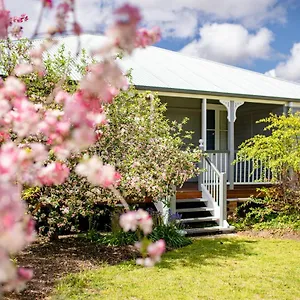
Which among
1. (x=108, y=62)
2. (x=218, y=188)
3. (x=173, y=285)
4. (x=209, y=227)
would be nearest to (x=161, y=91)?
(x=218, y=188)

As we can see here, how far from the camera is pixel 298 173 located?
34.3 ft

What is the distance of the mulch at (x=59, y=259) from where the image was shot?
5842 mm

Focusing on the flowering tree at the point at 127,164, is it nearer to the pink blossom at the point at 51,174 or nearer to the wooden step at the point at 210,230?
the wooden step at the point at 210,230

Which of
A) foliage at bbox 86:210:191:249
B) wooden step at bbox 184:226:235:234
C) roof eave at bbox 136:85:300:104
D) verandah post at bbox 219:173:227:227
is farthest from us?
roof eave at bbox 136:85:300:104

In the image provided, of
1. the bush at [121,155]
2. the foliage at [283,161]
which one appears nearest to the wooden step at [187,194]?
the foliage at [283,161]

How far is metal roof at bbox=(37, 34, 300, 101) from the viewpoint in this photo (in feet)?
38.5

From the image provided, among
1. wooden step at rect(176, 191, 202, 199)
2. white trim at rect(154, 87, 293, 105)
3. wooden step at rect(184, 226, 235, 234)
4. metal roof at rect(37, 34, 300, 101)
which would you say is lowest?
wooden step at rect(184, 226, 235, 234)

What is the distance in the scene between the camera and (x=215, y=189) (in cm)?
1107

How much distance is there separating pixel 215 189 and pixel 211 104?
435 centimetres

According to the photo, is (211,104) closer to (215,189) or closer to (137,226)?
(215,189)

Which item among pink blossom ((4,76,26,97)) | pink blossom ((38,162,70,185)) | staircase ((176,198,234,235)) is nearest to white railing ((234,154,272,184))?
staircase ((176,198,234,235))

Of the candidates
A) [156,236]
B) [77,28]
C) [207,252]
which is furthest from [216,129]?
[77,28]

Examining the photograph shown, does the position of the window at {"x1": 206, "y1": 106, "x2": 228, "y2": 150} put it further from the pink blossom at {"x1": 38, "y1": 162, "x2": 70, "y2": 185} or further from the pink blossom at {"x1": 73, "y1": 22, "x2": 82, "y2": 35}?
the pink blossom at {"x1": 73, "y1": 22, "x2": 82, "y2": 35}

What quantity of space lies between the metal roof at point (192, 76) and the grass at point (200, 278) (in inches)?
193
